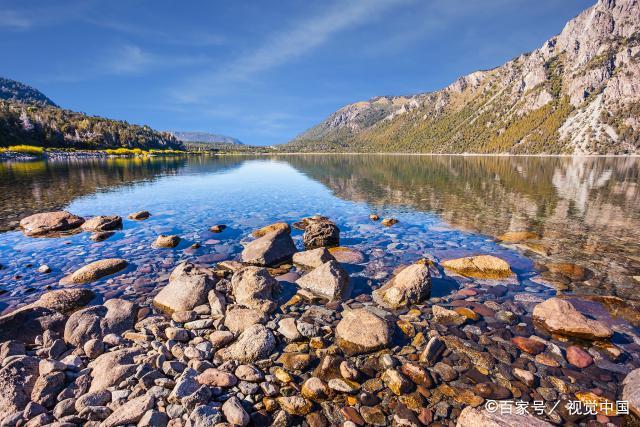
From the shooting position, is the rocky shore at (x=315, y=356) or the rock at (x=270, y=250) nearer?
the rocky shore at (x=315, y=356)

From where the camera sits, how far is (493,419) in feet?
20.2

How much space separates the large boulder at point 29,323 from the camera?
9008 millimetres

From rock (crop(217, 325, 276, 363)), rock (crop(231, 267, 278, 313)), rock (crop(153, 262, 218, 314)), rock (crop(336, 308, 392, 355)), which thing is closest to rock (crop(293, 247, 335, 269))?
rock (crop(231, 267, 278, 313))

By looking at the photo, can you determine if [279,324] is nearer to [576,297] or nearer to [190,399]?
[190,399]

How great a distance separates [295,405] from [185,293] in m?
6.70

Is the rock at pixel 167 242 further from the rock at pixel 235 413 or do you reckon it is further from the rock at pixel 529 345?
the rock at pixel 529 345

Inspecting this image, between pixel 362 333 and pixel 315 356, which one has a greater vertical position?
pixel 362 333

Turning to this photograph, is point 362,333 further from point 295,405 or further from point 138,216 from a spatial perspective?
point 138,216

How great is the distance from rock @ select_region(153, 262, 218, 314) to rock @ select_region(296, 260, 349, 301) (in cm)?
389

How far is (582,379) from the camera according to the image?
7.60 meters

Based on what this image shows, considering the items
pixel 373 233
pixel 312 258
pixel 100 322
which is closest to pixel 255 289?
pixel 312 258

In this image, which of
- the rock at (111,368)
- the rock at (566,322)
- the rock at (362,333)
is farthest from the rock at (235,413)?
the rock at (566,322)

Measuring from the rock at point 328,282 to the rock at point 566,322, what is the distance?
6.86 m

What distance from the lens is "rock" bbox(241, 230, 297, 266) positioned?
15922 mm
